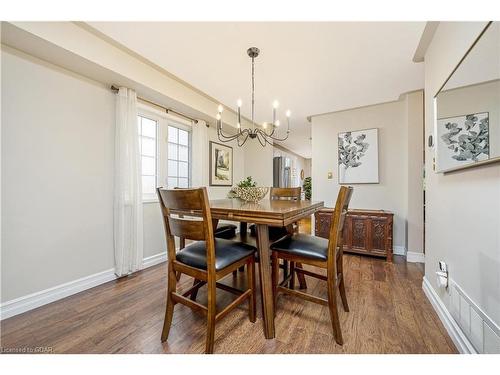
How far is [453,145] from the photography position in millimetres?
1372

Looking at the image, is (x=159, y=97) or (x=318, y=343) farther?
(x=159, y=97)

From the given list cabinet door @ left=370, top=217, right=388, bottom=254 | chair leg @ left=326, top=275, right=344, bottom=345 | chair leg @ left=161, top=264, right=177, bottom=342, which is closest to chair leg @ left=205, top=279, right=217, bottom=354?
chair leg @ left=161, top=264, right=177, bottom=342

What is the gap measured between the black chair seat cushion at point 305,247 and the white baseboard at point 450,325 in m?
0.86

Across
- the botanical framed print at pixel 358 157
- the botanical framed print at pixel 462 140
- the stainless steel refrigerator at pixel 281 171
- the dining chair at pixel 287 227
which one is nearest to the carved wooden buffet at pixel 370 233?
the botanical framed print at pixel 358 157

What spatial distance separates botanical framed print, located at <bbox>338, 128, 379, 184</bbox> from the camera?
329cm

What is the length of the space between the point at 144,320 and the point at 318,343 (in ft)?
4.09

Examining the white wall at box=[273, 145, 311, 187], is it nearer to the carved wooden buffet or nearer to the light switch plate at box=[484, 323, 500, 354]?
the carved wooden buffet

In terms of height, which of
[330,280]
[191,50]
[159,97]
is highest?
[191,50]

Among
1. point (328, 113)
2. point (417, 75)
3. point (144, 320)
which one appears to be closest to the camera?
point (144, 320)

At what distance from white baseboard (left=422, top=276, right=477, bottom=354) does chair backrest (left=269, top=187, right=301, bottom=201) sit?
144cm

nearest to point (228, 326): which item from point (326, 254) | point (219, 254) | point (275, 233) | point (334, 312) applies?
point (219, 254)

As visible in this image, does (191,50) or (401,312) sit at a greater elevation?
(191,50)
